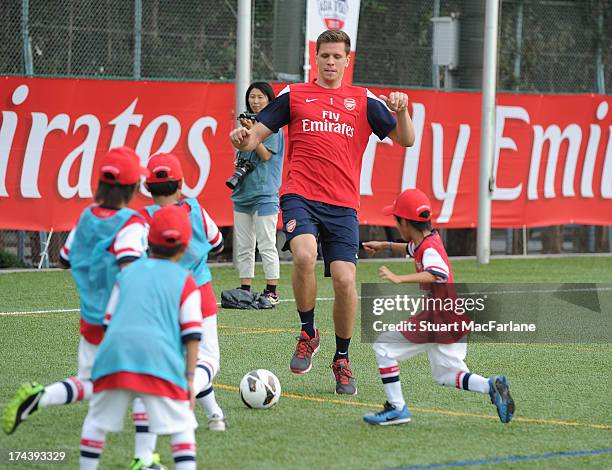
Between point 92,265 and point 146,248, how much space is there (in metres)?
0.27

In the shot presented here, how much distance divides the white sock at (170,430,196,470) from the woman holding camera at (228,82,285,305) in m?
6.85

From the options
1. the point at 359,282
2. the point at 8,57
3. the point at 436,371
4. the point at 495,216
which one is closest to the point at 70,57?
the point at 8,57

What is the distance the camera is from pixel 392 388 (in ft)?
22.3

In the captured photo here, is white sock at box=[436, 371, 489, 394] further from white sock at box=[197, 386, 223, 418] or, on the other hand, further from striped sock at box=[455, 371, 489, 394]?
white sock at box=[197, 386, 223, 418]

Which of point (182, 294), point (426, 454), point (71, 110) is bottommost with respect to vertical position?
point (426, 454)

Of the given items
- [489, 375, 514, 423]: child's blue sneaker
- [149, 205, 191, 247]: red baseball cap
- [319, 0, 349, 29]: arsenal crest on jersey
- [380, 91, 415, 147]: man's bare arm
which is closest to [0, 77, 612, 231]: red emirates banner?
[319, 0, 349, 29]: arsenal crest on jersey

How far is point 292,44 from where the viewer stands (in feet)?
53.2

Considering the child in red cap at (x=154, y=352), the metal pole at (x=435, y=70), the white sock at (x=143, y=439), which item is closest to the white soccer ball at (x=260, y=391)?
the white sock at (x=143, y=439)

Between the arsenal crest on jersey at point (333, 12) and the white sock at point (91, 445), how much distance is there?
11060mm

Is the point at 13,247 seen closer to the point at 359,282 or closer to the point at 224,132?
the point at 224,132

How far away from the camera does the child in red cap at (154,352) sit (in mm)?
5078

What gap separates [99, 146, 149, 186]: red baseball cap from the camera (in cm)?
577

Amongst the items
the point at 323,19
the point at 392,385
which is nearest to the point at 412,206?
the point at 392,385

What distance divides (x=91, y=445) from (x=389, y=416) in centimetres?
204
